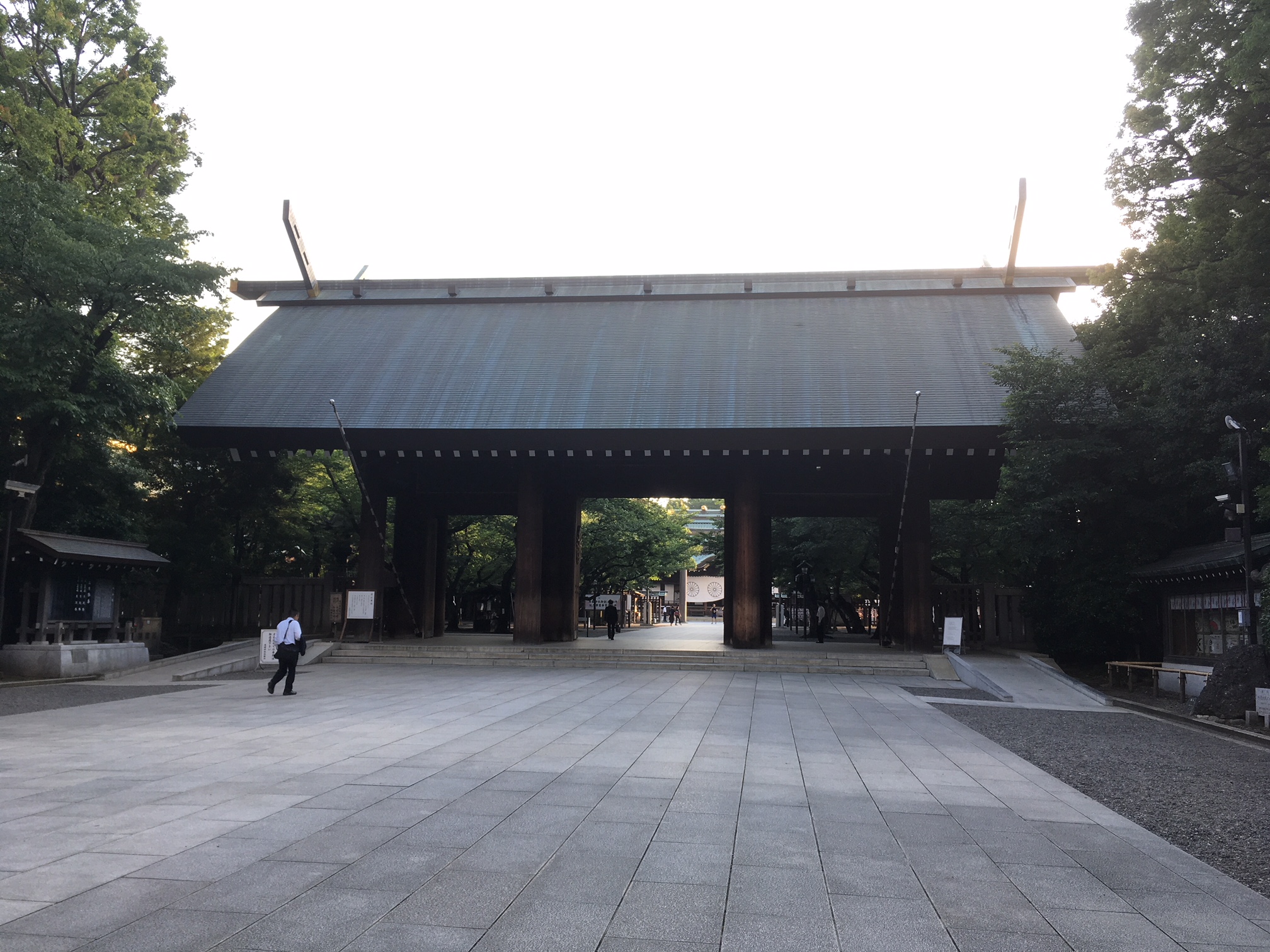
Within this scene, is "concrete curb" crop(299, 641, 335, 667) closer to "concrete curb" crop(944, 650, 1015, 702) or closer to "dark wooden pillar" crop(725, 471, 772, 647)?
"dark wooden pillar" crop(725, 471, 772, 647)

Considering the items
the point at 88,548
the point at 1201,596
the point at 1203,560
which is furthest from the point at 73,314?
the point at 1201,596

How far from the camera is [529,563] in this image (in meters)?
22.9

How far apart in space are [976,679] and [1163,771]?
924 cm

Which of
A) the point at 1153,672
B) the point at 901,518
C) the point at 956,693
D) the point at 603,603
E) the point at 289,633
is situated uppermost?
the point at 901,518

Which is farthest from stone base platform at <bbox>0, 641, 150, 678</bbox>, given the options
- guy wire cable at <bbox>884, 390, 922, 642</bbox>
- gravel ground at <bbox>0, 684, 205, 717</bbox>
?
guy wire cable at <bbox>884, 390, 922, 642</bbox>

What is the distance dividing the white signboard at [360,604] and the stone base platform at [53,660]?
551cm

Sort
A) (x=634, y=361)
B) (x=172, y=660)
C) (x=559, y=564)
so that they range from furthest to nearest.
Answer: (x=559, y=564) → (x=634, y=361) → (x=172, y=660)

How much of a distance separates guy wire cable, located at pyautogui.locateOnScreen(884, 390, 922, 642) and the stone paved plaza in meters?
11.0

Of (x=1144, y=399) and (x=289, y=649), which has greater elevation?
(x=1144, y=399)

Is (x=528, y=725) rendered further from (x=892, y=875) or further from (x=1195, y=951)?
(x=1195, y=951)

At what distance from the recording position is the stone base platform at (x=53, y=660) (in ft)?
58.3

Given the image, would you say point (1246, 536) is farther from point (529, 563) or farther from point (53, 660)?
point (53, 660)

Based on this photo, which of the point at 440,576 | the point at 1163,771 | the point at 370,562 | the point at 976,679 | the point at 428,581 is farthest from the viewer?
the point at 440,576

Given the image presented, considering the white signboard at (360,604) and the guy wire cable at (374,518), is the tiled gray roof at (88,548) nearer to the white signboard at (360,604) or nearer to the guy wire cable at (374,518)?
the white signboard at (360,604)
